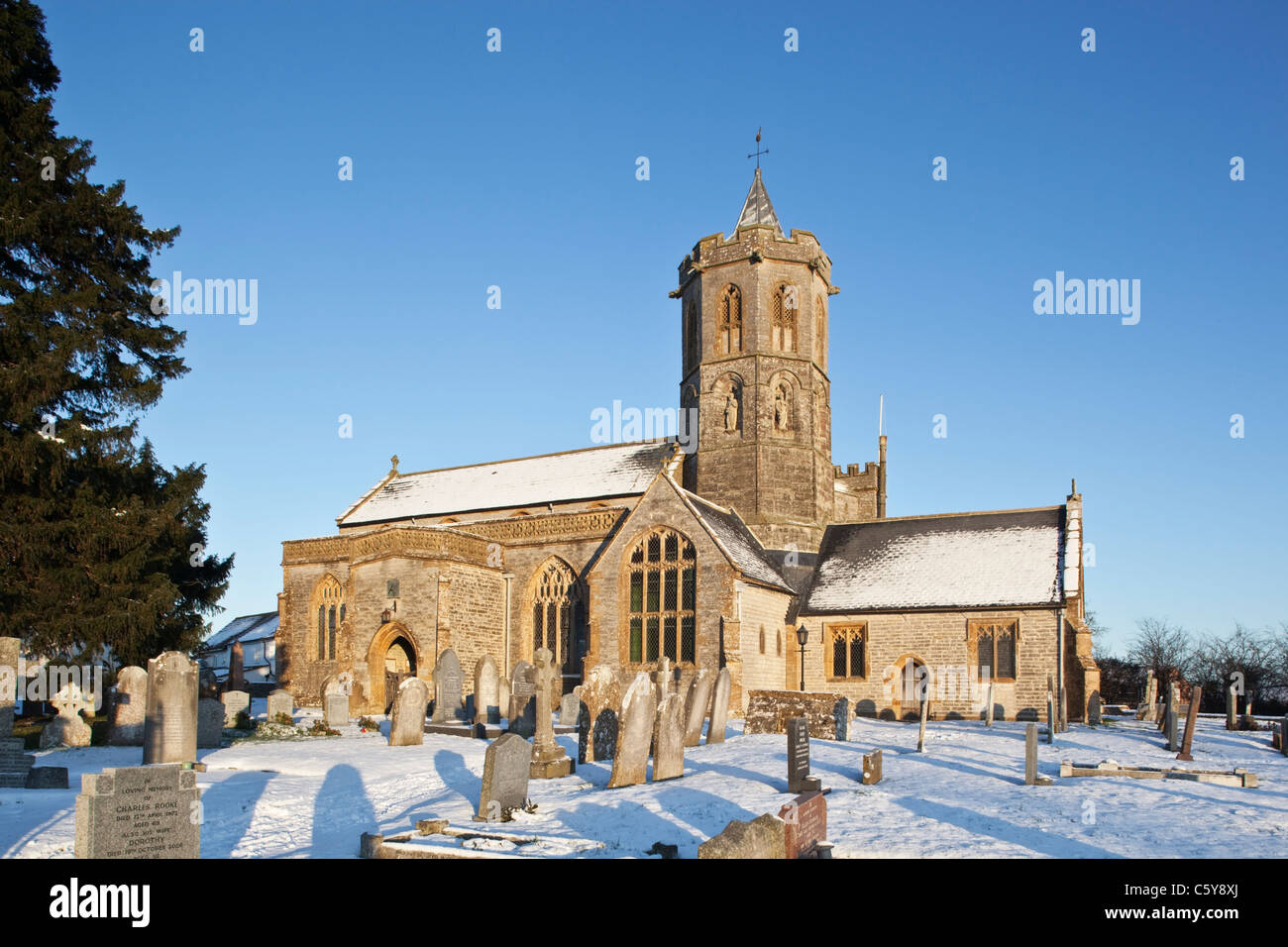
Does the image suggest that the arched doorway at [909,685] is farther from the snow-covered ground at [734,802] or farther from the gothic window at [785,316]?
the gothic window at [785,316]

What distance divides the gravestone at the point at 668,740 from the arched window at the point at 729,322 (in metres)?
24.2

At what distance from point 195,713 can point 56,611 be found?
22.7 ft

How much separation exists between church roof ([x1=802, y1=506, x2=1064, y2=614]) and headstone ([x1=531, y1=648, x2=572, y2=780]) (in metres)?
16.4

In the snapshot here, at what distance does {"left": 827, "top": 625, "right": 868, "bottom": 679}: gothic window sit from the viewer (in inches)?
1211

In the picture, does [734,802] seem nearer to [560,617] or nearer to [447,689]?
[447,689]

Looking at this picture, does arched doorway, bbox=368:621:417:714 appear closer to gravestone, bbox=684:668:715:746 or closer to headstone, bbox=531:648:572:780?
gravestone, bbox=684:668:715:746

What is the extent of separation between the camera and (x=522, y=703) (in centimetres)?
2466

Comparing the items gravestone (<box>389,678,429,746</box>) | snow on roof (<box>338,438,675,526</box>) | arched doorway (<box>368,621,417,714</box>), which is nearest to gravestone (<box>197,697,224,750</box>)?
gravestone (<box>389,678,429,746</box>)

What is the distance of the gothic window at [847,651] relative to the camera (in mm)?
30766

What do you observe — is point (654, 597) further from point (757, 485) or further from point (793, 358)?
point (793, 358)

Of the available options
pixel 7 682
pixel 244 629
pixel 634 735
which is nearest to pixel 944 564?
pixel 634 735

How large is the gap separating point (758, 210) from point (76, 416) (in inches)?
1029
